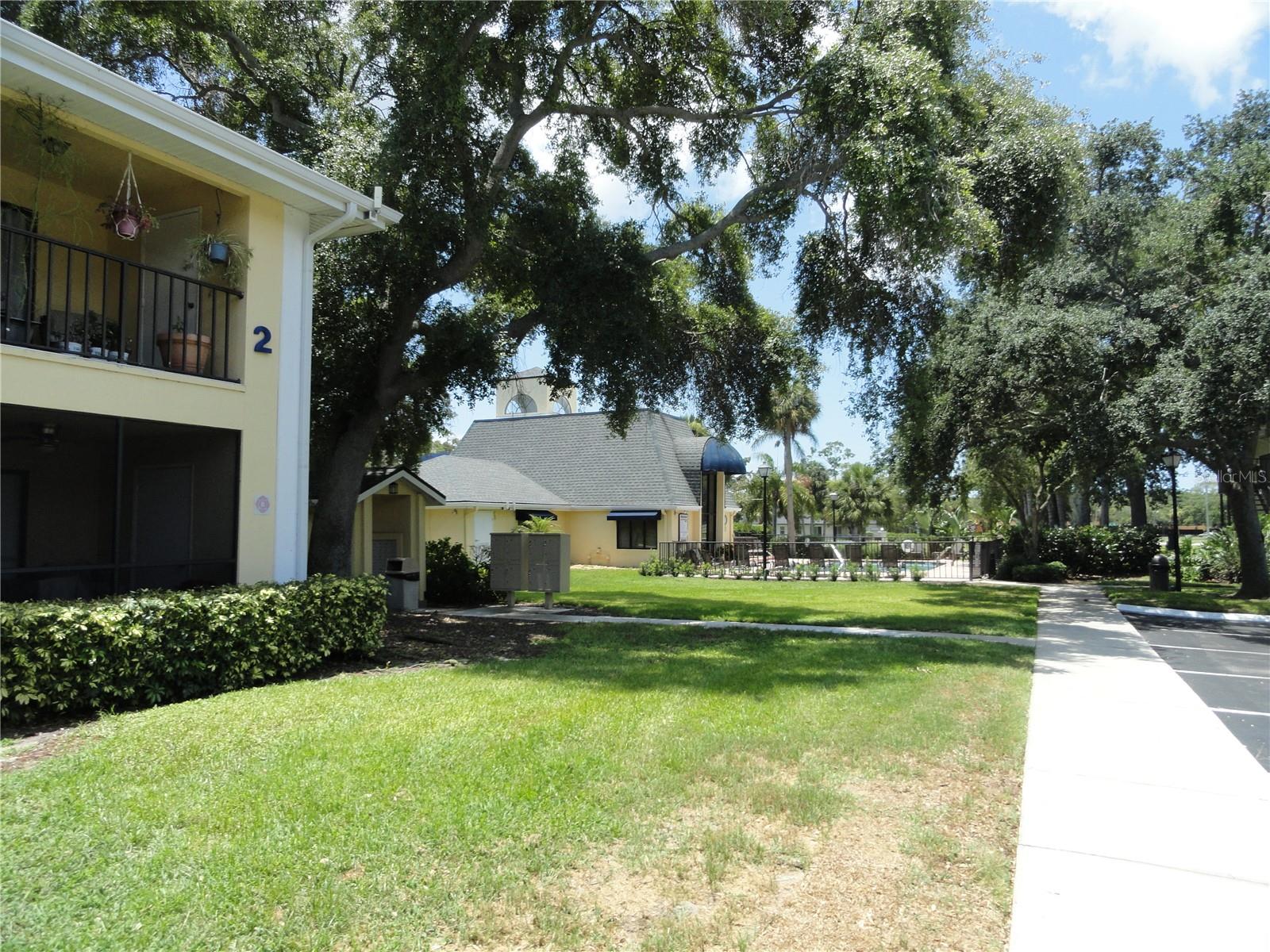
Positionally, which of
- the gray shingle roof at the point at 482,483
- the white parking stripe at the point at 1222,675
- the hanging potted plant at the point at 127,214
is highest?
the hanging potted plant at the point at 127,214

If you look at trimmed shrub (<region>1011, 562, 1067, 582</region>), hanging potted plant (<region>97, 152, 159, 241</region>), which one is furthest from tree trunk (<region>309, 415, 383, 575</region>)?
trimmed shrub (<region>1011, 562, 1067, 582</region>)

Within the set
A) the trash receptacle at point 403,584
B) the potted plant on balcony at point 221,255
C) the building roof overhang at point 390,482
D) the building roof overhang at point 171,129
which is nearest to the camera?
the building roof overhang at point 171,129

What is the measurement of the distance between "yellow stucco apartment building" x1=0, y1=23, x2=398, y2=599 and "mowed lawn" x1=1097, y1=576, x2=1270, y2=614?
1745 centimetres

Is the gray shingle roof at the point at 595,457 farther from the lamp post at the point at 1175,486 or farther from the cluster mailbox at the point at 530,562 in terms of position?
the lamp post at the point at 1175,486

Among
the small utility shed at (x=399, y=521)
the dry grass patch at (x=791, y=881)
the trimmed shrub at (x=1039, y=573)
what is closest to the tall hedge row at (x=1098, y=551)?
the trimmed shrub at (x=1039, y=573)

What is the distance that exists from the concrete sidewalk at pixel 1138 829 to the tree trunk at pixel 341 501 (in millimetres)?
9526

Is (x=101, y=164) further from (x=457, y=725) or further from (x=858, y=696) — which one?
(x=858, y=696)

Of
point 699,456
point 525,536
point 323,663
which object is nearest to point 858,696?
point 323,663

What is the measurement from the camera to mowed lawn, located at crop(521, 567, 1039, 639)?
14578 millimetres

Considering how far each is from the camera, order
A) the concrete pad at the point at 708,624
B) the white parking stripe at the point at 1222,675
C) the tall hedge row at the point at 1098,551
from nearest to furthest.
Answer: the white parking stripe at the point at 1222,675, the concrete pad at the point at 708,624, the tall hedge row at the point at 1098,551

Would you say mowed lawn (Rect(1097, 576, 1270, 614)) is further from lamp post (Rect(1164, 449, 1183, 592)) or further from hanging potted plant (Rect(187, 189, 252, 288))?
hanging potted plant (Rect(187, 189, 252, 288))

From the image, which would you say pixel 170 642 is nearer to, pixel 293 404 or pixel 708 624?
pixel 293 404

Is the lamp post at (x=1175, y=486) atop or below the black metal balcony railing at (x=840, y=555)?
atop

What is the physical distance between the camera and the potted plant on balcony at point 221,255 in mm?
8828
